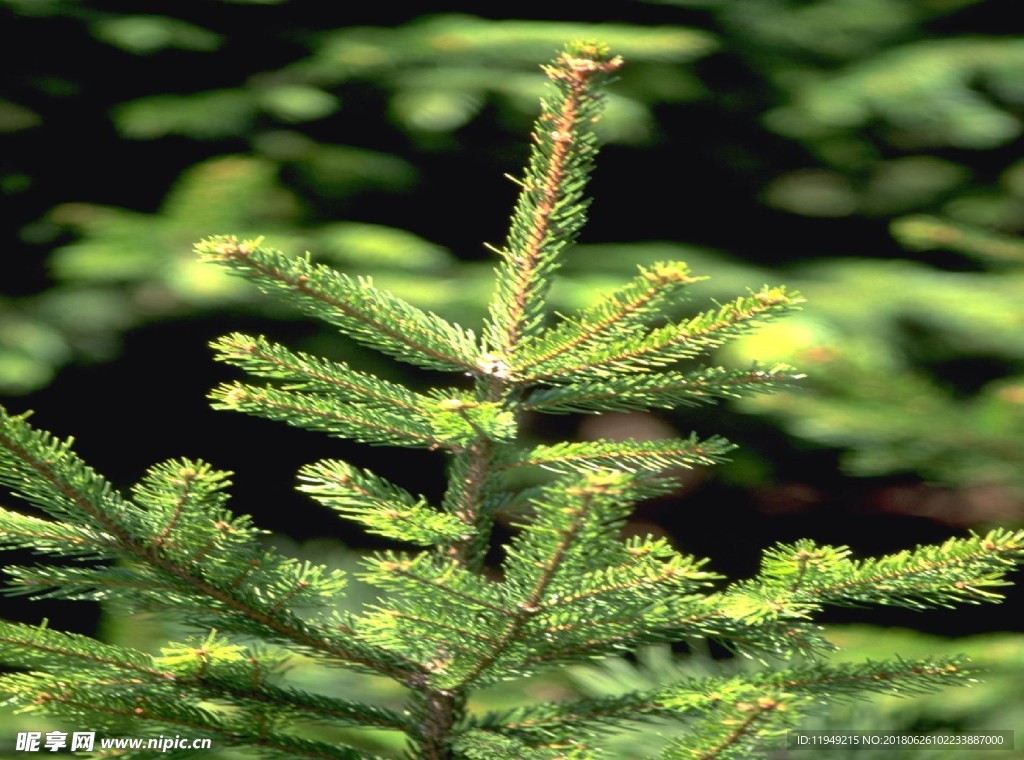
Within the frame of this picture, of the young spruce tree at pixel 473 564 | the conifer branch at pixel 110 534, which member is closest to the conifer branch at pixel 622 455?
the young spruce tree at pixel 473 564

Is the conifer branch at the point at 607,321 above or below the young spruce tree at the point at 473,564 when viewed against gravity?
above

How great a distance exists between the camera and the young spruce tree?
0.45 meters

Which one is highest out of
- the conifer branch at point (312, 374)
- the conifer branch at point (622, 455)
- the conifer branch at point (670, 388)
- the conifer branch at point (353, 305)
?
the conifer branch at point (353, 305)

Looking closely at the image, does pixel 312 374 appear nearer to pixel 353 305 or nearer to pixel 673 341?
pixel 353 305

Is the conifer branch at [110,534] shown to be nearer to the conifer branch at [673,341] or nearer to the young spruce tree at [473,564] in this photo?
the young spruce tree at [473,564]

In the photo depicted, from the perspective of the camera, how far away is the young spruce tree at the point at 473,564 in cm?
45

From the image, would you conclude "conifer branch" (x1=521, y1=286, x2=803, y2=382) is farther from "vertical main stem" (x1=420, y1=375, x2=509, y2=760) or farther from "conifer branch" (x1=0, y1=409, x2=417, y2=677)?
"conifer branch" (x1=0, y1=409, x2=417, y2=677)

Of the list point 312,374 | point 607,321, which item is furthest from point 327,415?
point 607,321

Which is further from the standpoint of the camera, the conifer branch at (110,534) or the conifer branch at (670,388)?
the conifer branch at (670,388)

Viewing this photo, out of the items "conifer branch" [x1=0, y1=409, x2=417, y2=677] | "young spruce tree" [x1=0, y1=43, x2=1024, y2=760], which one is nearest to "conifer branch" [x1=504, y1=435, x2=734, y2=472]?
"young spruce tree" [x1=0, y1=43, x2=1024, y2=760]

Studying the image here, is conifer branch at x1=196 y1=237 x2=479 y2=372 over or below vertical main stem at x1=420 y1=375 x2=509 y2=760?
over

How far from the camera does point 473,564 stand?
0.55 m

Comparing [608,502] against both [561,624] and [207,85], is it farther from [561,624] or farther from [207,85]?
[207,85]

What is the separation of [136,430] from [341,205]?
68cm
